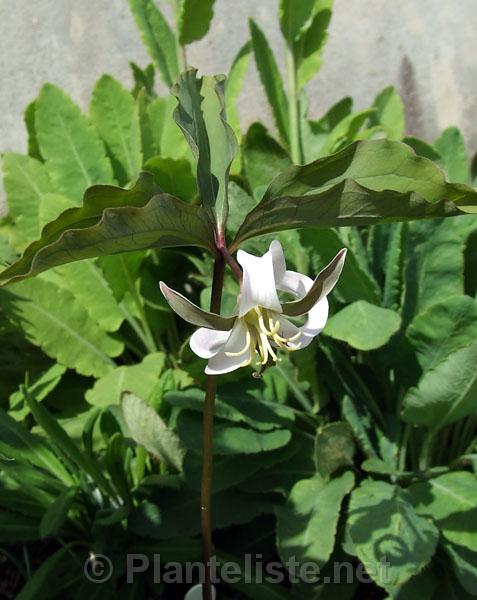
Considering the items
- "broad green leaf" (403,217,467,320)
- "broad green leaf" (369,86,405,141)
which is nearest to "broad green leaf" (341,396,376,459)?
"broad green leaf" (403,217,467,320)

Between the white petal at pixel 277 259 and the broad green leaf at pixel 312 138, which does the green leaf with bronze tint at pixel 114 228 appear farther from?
the broad green leaf at pixel 312 138


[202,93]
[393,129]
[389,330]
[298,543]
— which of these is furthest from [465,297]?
[393,129]

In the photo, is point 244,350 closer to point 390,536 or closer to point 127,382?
point 390,536

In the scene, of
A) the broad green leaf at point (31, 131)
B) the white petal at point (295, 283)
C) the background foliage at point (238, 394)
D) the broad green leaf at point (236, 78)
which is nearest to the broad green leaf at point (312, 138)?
the background foliage at point (238, 394)

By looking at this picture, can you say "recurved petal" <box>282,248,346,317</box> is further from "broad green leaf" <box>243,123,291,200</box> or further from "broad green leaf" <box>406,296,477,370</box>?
"broad green leaf" <box>243,123,291,200</box>

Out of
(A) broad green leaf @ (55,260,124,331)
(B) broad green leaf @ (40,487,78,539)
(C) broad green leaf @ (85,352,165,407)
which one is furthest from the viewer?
(A) broad green leaf @ (55,260,124,331)

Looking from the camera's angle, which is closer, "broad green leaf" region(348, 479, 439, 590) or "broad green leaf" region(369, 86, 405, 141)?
"broad green leaf" region(348, 479, 439, 590)

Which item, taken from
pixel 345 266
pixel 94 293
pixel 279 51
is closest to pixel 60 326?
pixel 94 293

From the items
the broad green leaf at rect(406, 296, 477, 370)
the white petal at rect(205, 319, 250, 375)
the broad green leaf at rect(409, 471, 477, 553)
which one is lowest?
the broad green leaf at rect(409, 471, 477, 553)
